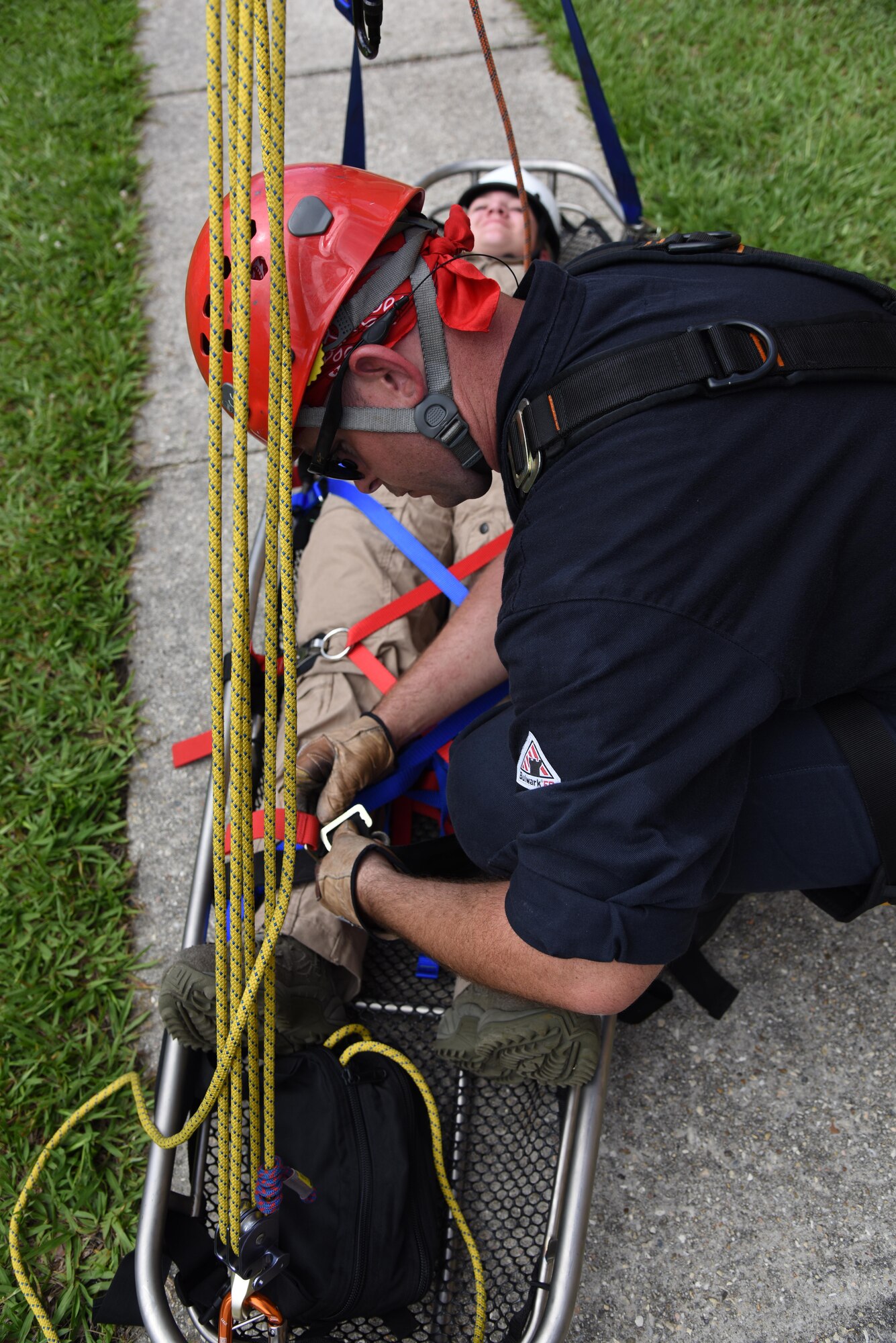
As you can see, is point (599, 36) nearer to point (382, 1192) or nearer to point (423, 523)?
point (423, 523)

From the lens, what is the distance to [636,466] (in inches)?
50.2

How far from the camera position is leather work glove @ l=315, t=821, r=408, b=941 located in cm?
184

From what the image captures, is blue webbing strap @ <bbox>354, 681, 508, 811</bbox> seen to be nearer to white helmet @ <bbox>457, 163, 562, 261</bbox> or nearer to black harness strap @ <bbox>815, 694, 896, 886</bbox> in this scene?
black harness strap @ <bbox>815, 694, 896, 886</bbox>

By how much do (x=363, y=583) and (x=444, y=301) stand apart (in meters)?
1.06

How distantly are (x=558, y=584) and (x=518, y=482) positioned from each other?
A: 0.23 meters

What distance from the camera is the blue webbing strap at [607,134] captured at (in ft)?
7.91

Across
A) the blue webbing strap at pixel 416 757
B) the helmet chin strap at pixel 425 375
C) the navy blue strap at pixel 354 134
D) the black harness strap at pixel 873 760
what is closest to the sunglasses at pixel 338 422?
the helmet chin strap at pixel 425 375

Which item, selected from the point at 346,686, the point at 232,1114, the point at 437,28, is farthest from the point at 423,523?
the point at 437,28

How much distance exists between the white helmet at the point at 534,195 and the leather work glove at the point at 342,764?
1.96 metres

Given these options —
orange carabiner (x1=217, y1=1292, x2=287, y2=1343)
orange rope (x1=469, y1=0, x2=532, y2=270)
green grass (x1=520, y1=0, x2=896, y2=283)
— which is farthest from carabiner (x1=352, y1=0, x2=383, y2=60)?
green grass (x1=520, y1=0, x2=896, y2=283)

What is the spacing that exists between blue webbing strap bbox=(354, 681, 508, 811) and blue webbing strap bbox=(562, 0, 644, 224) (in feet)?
5.40

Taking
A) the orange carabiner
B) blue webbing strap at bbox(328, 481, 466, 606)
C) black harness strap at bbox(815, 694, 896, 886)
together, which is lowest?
the orange carabiner

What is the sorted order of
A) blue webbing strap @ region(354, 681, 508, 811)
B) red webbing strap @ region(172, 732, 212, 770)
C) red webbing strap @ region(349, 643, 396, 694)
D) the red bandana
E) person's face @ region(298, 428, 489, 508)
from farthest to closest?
red webbing strap @ region(172, 732, 212, 770) → red webbing strap @ region(349, 643, 396, 694) → blue webbing strap @ region(354, 681, 508, 811) → person's face @ region(298, 428, 489, 508) → the red bandana

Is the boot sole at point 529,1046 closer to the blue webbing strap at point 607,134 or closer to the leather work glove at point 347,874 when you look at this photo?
the leather work glove at point 347,874
